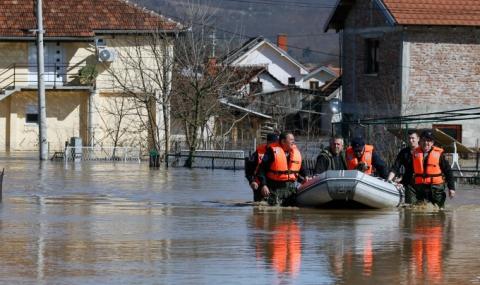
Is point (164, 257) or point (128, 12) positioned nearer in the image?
point (164, 257)

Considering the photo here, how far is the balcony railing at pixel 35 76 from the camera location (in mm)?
53344

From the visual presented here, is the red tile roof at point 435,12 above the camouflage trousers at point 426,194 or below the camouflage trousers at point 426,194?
above

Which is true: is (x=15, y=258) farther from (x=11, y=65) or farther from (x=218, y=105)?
(x=11, y=65)

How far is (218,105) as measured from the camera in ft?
151

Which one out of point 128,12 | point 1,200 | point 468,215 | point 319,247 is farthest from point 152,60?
point 319,247

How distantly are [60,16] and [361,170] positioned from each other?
1320 inches

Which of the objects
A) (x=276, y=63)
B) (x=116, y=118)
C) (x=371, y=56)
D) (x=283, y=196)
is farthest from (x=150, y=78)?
(x=276, y=63)

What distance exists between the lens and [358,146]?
74.1ft

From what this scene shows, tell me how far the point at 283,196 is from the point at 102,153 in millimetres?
26058

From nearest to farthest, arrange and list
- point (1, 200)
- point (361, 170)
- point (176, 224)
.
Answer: point (176, 224)
point (361, 170)
point (1, 200)

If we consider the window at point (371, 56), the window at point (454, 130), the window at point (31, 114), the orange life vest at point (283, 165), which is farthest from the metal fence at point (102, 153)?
the orange life vest at point (283, 165)

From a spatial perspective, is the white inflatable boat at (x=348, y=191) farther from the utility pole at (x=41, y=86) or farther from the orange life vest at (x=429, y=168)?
the utility pole at (x=41, y=86)

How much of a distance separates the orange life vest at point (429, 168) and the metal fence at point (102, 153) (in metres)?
24.5

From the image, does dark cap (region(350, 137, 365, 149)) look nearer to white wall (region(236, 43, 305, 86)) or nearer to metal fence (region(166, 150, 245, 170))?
metal fence (region(166, 150, 245, 170))
